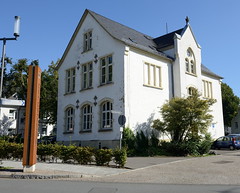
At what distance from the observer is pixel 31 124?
10.9 meters

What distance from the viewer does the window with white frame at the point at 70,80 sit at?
2558 centimetres

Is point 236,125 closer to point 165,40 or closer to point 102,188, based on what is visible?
point 165,40

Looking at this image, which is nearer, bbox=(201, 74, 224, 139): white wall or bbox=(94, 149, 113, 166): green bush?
bbox=(94, 149, 113, 166): green bush

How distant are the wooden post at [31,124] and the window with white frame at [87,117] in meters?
11.8

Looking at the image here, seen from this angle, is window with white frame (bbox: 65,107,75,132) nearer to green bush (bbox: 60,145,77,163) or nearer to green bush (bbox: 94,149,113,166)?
green bush (bbox: 60,145,77,163)

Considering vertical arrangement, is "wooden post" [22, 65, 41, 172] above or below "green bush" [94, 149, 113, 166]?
above

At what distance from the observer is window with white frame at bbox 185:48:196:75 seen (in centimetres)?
2577

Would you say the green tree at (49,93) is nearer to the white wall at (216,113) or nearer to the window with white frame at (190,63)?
the window with white frame at (190,63)

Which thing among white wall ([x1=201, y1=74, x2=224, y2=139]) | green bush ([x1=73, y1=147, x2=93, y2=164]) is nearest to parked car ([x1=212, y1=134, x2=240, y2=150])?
white wall ([x1=201, y1=74, x2=224, y2=139])

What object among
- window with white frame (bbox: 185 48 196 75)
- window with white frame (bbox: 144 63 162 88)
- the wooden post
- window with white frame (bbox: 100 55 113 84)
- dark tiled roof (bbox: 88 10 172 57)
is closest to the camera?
the wooden post

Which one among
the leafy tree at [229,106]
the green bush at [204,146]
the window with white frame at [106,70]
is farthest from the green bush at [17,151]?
the leafy tree at [229,106]

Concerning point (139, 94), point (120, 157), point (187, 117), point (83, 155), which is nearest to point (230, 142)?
point (187, 117)

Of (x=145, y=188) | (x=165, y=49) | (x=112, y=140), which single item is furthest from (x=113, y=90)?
(x=145, y=188)

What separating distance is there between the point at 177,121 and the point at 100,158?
26.2 ft
